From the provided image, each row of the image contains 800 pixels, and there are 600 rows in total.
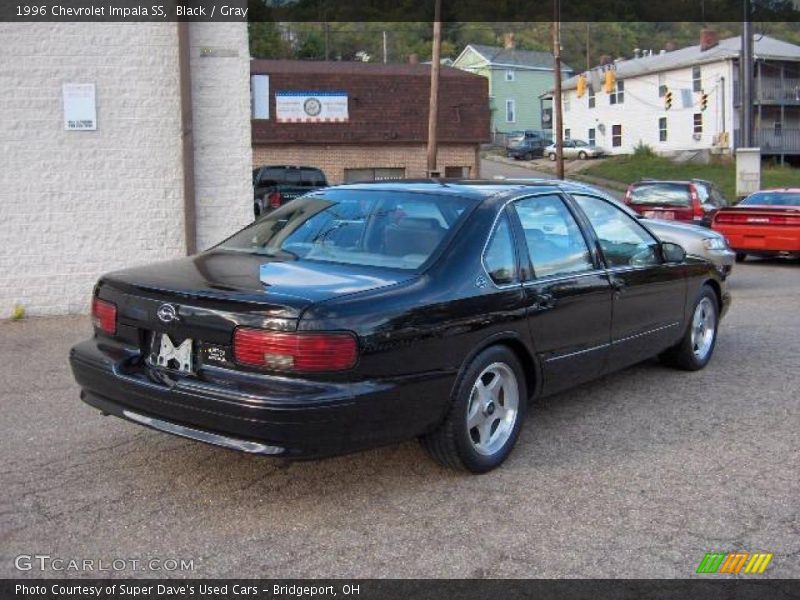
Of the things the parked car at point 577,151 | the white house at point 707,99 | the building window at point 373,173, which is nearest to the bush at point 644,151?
the white house at point 707,99

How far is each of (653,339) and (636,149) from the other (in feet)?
154

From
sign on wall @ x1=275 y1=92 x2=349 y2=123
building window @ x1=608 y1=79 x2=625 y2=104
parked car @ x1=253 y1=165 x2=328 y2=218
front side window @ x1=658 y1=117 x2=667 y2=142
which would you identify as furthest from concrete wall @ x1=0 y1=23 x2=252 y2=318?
building window @ x1=608 y1=79 x2=625 y2=104

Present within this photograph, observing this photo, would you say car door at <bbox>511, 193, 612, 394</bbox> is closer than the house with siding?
Yes

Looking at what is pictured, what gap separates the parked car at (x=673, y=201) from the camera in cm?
1598

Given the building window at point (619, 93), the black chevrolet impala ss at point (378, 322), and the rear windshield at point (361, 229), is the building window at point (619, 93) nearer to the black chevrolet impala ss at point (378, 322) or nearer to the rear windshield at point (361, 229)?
the black chevrolet impala ss at point (378, 322)

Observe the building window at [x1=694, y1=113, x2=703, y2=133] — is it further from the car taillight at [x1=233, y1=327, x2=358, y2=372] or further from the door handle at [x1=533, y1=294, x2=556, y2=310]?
the car taillight at [x1=233, y1=327, x2=358, y2=372]

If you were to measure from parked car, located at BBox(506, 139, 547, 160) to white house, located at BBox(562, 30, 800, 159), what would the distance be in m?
4.92

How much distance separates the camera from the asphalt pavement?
3.79 meters

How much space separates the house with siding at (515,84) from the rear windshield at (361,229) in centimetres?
6503

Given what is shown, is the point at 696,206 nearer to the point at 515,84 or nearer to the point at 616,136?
the point at 616,136

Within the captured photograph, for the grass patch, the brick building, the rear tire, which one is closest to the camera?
the rear tire

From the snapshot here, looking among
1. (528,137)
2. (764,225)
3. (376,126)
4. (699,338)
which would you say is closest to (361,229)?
(699,338)
